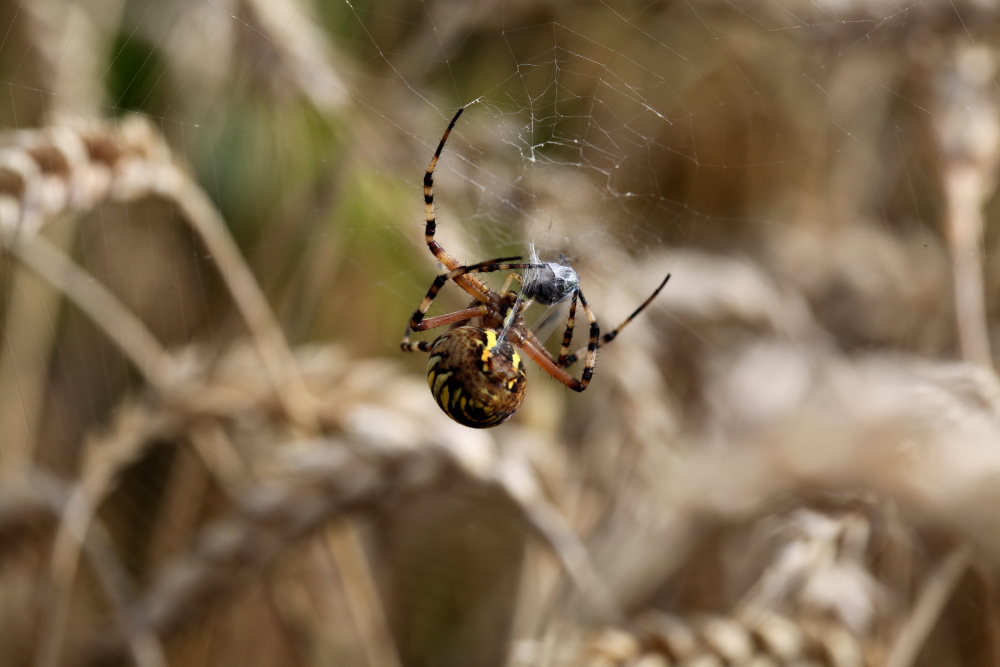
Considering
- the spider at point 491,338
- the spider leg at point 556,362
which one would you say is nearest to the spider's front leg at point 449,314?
the spider at point 491,338

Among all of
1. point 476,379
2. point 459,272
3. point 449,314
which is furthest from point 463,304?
point 476,379

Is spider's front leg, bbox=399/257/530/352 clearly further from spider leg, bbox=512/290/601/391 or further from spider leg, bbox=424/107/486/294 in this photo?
spider leg, bbox=512/290/601/391

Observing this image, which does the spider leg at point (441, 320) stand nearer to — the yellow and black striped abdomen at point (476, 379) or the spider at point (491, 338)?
the spider at point (491, 338)

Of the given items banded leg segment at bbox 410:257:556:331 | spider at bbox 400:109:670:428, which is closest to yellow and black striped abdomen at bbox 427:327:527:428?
spider at bbox 400:109:670:428

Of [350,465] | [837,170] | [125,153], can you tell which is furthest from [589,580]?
[837,170]

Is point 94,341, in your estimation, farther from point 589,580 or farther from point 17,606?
point 589,580
